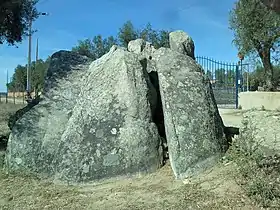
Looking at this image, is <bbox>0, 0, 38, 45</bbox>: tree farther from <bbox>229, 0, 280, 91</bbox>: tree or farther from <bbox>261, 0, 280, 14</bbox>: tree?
<bbox>229, 0, 280, 91</bbox>: tree

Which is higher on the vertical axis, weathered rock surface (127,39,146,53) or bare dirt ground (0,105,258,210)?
weathered rock surface (127,39,146,53)

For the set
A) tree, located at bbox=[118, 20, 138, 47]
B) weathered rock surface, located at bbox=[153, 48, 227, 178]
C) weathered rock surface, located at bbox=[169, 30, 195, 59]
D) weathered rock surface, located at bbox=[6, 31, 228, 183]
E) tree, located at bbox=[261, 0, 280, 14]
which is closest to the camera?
tree, located at bbox=[261, 0, 280, 14]

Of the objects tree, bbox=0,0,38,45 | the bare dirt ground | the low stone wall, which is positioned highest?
tree, bbox=0,0,38,45

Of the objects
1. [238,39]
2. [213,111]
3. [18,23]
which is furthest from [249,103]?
[213,111]

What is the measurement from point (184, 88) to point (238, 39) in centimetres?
1612

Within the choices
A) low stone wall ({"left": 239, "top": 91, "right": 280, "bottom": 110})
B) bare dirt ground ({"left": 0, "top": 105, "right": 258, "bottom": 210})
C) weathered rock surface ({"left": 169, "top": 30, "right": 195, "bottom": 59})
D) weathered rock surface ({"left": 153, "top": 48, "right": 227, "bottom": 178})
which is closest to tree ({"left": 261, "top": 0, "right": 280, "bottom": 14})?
bare dirt ground ({"left": 0, "top": 105, "right": 258, "bottom": 210})

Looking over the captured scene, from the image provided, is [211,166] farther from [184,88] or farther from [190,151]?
[184,88]

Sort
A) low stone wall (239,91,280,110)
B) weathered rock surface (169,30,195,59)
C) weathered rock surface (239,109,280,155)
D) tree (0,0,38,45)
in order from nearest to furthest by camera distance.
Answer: weathered rock surface (239,109,280,155) → weathered rock surface (169,30,195,59) → tree (0,0,38,45) → low stone wall (239,91,280,110)

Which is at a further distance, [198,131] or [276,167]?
[198,131]

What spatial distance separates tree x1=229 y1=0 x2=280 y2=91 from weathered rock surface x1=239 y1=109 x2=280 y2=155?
812 cm

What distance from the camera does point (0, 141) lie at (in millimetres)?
10812

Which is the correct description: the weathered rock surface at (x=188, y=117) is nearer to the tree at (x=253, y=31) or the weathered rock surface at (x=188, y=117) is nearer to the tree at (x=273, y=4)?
the tree at (x=273, y=4)

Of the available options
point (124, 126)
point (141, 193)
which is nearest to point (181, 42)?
point (124, 126)

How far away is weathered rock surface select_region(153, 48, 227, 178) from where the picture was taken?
6199mm
